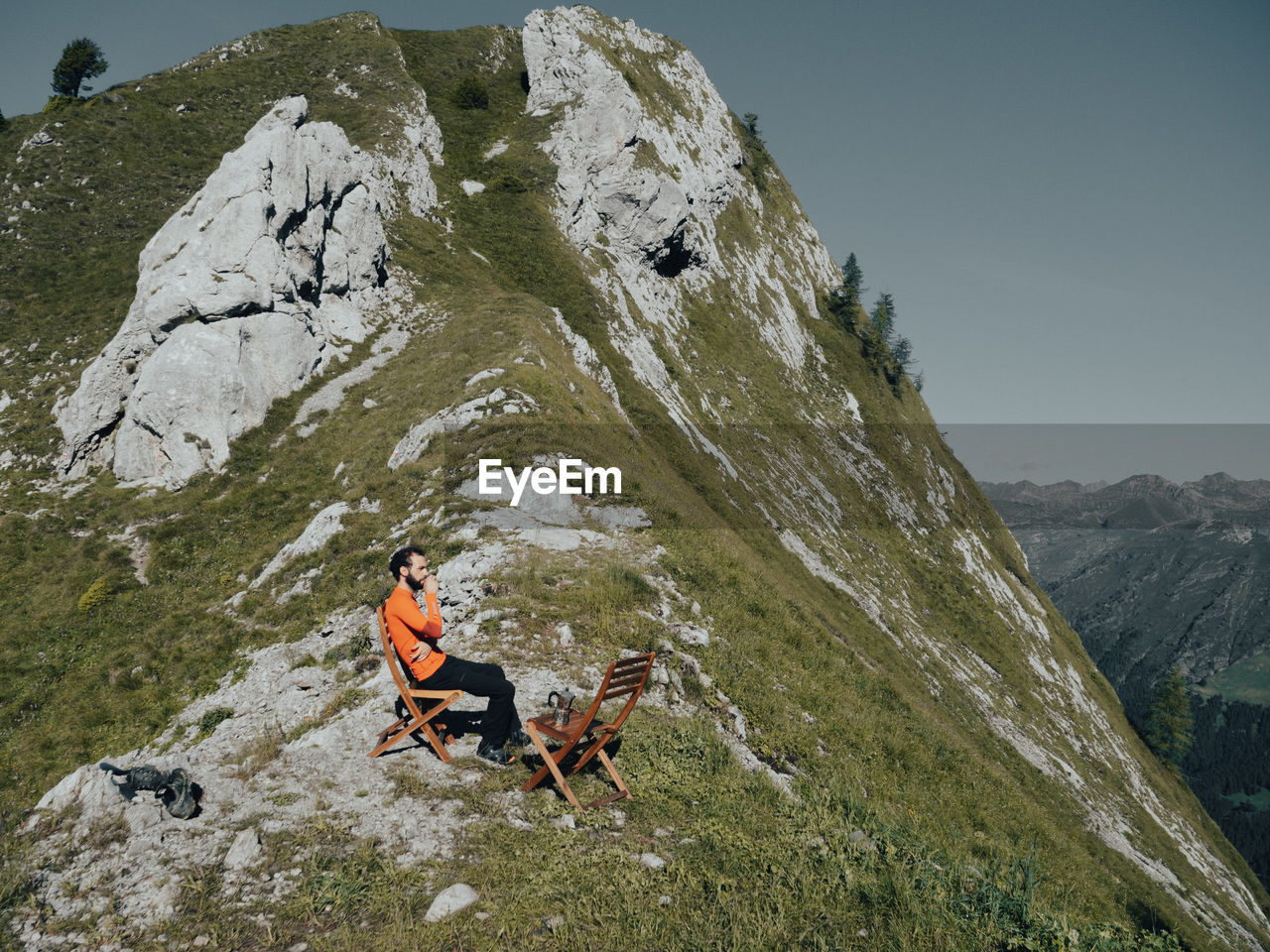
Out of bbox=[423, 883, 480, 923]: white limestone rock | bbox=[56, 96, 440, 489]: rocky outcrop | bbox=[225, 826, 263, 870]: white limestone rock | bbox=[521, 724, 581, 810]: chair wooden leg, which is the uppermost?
bbox=[56, 96, 440, 489]: rocky outcrop

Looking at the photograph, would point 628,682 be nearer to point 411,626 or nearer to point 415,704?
point 415,704

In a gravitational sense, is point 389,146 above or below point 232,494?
above

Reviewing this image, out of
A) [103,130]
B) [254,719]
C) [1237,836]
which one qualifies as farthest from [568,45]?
[1237,836]

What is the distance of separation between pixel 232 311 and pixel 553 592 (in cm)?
2707

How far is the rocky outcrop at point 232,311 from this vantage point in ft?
88.2

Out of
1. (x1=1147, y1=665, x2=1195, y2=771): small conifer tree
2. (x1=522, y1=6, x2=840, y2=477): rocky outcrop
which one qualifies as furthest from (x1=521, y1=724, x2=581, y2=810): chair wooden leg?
(x1=1147, y1=665, x2=1195, y2=771): small conifer tree

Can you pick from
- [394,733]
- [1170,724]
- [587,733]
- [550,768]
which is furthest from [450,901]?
[1170,724]

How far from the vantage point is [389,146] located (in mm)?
47312

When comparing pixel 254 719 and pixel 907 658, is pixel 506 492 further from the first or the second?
pixel 907 658

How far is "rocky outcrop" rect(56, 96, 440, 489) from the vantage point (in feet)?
88.2

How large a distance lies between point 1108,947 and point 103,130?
227 feet

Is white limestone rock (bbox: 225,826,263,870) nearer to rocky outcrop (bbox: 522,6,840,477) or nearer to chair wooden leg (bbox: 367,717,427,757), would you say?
chair wooden leg (bbox: 367,717,427,757)

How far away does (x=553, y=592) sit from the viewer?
524 inches

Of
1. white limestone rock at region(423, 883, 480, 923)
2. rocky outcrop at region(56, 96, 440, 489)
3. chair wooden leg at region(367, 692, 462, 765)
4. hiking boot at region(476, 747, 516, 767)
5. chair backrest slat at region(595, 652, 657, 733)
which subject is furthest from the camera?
rocky outcrop at region(56, 96, 440, 489)
